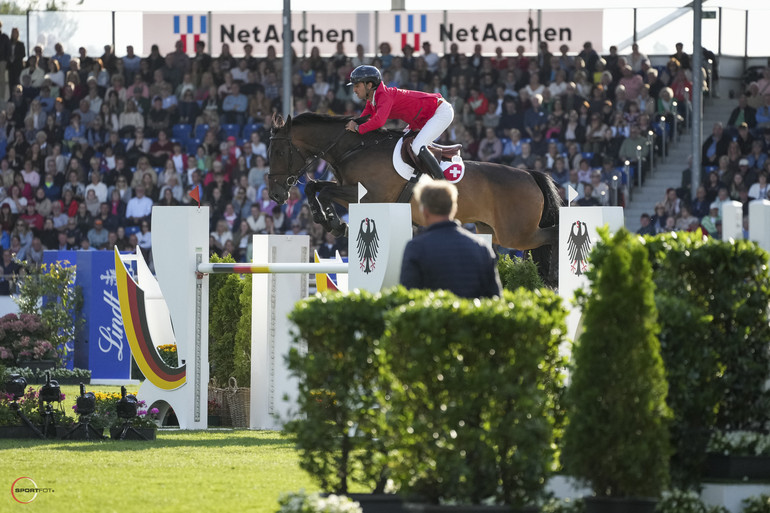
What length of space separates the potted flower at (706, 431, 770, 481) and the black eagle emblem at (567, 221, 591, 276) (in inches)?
119

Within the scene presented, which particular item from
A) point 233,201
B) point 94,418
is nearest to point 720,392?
point 94,418

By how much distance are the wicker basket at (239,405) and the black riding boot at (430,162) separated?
2197 millimetres

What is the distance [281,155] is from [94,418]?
3.12m

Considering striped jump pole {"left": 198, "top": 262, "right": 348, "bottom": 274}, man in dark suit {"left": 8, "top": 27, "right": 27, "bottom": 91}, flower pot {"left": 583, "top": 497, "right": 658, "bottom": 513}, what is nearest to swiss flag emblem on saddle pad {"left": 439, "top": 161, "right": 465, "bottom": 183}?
striped jump pole {"left": 198, "top": 262, "right": 348, "bottom": 274}

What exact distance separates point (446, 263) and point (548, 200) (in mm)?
6402

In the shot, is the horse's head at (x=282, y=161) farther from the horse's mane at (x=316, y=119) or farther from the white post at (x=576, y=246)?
the white post at (x=576, y=246)

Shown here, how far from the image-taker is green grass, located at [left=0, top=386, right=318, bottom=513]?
17.8 ft

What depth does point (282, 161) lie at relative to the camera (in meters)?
10.5

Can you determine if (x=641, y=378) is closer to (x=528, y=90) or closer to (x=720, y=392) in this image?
(x=720, y=392)

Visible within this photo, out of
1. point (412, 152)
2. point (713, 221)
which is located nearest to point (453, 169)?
point (412, 152)

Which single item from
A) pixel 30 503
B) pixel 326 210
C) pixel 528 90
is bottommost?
pixel 30 503

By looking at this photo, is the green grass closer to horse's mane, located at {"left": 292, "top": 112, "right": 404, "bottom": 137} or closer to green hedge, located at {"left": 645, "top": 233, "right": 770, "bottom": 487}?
green hedge, located at {"left": 645, "top": 233, "right": 770, "bottom": 487}

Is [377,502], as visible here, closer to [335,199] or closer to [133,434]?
[133,434]

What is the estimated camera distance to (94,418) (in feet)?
26.8
